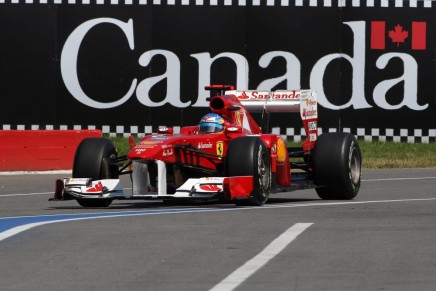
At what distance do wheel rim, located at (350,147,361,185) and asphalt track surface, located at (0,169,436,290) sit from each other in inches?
27.8

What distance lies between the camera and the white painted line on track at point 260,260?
900 centimetres

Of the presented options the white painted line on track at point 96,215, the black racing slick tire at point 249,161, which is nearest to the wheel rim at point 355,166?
the white painted line on track at point 96,215

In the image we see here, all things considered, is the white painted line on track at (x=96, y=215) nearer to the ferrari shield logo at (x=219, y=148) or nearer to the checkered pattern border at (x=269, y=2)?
the ferrari shield logo at (x=219, y=148)

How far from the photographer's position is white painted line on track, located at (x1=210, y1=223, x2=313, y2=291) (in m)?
9.00

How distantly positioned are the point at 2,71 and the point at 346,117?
249 inches

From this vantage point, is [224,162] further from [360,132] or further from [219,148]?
[360,132]

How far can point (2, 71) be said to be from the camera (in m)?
26.4

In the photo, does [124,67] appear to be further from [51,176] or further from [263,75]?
[51,176]

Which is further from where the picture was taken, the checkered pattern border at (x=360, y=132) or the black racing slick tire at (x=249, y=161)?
the checkered pattern border at (x=360, y=132)

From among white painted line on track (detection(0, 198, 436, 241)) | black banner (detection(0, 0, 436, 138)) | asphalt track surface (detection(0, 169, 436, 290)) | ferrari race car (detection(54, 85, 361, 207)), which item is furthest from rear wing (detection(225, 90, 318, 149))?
black banner (detection(0, 0, 436, 138))

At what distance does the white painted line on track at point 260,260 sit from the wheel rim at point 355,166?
462 cm

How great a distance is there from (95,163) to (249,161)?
1.84 m

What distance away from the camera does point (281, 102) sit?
59.5 feet

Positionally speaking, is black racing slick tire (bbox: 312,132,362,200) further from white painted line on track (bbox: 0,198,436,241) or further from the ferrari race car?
white painted line on track (bbox: 0,198,436,241)
